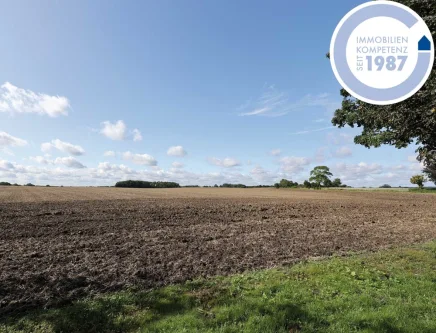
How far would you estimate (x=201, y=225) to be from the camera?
15930 millimetres

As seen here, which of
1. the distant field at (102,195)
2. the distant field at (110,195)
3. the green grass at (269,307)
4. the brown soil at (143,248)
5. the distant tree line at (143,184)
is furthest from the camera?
the distant tree line at (143,184)

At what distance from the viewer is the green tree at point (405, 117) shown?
24.1 feet

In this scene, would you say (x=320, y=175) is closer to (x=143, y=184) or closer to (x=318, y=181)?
(x=318, y=181)

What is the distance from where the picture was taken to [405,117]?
8633mm

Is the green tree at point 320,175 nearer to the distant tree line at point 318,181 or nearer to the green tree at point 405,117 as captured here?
the distant tree line at point 318,181

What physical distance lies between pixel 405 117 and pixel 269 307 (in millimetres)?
7307

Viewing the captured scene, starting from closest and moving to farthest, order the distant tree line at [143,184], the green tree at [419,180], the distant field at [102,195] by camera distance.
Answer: the distant field at [102,195] → the green tree at [419,180] → the distant tree line at [143,184]

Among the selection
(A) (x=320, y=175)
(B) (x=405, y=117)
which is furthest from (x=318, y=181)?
(B) (x=405, y=117)

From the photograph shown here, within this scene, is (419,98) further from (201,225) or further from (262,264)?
(201,225)

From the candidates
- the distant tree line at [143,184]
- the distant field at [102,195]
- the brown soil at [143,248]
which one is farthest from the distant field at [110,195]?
the distant tree line at [143,184]

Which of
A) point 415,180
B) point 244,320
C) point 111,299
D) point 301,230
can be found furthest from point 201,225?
point 415,180

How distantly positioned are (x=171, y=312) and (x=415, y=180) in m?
95.7

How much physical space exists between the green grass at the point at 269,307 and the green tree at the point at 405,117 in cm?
455

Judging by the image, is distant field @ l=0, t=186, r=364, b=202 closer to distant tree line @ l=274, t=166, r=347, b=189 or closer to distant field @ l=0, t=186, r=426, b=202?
distant field @ l=0, t=186, r=426, b=202
